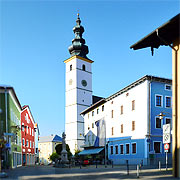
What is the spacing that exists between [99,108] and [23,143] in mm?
15129

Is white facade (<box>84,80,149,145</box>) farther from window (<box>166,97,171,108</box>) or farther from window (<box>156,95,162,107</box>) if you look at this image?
window (<box>166,97,171,108</box>)

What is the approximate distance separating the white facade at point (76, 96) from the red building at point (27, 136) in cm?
1847

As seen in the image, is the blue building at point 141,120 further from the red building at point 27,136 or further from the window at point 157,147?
the red building at point 27,136

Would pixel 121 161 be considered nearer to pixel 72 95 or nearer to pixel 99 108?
pixel 99 108

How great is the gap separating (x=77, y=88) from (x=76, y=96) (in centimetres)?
273

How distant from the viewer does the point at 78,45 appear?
273 feet

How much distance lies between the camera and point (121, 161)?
1455 inches

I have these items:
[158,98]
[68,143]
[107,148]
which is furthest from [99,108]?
[68,143]

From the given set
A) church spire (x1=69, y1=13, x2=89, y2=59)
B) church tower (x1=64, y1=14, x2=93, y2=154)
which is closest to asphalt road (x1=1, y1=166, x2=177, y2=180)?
church tower (x1=64, y1=14, x2=93, y2=154)

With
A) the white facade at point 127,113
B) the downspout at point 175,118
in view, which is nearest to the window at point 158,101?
the white facade at point 127,113

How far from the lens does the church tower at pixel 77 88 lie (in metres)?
72.7

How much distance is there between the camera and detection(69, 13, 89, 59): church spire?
274 feet

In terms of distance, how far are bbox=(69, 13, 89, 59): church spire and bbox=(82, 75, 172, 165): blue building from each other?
46.0 metres

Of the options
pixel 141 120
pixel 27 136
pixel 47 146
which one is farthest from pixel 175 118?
pixel 47 146
